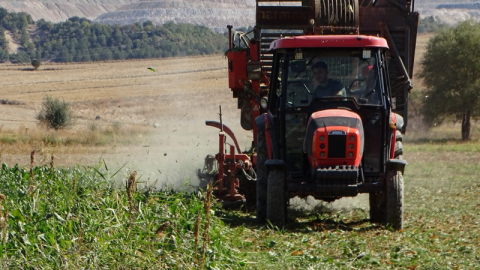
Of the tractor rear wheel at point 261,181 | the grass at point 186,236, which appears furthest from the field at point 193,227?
the tractor rear wheel at point 261,181

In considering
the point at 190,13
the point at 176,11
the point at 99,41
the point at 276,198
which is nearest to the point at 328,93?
the point at 276,198

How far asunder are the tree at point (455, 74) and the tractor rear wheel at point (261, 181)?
73.6 ft

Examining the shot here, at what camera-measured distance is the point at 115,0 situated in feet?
522

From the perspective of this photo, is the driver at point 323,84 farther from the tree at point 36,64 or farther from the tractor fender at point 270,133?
the tree at point 36,64

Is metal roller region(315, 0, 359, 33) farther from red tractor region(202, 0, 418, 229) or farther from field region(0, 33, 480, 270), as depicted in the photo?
field region(0, 33, 480, 270)

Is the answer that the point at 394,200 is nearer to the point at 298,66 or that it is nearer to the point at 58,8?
the point at 298,66

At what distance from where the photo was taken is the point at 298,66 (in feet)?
26.8

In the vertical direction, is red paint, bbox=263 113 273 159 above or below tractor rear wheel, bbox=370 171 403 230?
above

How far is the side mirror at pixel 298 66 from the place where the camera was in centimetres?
816

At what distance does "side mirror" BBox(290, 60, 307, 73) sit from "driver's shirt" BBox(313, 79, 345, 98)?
0.29 meters

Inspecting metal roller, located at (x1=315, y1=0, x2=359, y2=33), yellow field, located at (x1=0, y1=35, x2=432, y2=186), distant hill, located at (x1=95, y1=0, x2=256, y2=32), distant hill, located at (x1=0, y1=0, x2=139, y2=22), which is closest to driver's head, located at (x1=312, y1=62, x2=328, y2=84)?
metal roller, located at (x1=315, y1=0, x2=359, y2=33)

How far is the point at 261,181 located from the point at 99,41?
70.4 m

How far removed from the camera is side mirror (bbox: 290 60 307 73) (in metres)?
8.16

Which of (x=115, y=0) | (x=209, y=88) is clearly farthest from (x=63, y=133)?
(x=115, y=0)
